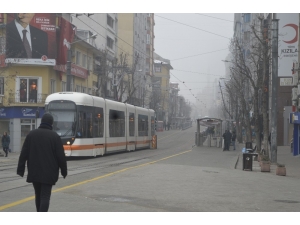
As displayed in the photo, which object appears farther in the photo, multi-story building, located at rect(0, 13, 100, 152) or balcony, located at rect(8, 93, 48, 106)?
balcony, located at rect(8, 93, 48, 106)

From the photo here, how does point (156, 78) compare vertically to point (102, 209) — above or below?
above

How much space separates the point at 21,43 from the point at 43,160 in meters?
39.4

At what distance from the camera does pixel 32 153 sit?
827 cm

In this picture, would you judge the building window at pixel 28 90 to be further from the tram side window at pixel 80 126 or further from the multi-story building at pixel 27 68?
the tram side window at pixel 80 126

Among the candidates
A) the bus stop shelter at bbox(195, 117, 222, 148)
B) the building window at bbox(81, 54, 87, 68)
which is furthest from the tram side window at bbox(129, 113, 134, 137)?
the building window at bbox(81, 54, 87, 68)

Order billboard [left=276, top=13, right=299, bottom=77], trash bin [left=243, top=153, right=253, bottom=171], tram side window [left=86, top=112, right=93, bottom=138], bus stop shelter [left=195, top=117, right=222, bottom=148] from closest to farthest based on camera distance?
trash bin [left=243, top=153, right=253, bottom=171], tram side window [left=86, top=112, right=93, bottom=138], billboard [left=276, top=13, right=299, bottom=77], bus stop shelter [left=195, top=117, right=222, bottom=148]

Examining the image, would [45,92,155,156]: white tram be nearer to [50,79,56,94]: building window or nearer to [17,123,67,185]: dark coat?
[50,79,56,94]: building window

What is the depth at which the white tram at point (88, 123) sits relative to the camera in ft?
87.8

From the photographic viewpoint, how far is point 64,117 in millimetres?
26906

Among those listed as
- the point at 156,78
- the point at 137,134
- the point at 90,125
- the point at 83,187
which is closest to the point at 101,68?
the point at 137,134

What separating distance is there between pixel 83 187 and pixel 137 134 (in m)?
24.8

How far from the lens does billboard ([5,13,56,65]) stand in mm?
45625

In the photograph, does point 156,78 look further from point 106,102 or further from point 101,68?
point 106,102

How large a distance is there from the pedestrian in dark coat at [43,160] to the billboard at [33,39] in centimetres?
3825
